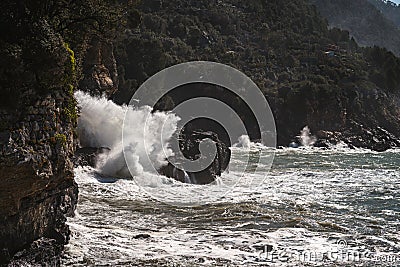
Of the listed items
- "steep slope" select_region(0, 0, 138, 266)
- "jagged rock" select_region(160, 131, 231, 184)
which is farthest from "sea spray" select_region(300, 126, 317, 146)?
"steep slope" select_region(0, 0, 138, 266)

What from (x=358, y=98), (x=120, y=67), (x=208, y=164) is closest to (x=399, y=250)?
(x=208, y=164)

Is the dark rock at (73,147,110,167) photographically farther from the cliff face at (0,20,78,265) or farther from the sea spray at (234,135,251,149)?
the sea spray at (234,135,251,149)

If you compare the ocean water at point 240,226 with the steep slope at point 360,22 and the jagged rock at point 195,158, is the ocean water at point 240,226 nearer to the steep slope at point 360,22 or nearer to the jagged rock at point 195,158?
the jagged rock at point 195,158

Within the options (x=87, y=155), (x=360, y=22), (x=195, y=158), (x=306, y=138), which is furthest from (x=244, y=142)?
(x=360, y=22)

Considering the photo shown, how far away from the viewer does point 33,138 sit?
8891 millimetres

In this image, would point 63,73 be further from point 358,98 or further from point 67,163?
point 358,98

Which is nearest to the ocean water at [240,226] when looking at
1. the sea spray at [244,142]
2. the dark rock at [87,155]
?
the dark rock at [87,155]

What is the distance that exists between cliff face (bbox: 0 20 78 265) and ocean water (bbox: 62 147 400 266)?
1.13 meters

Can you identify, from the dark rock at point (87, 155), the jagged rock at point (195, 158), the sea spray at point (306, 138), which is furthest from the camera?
the sea spray at point (306, 138)

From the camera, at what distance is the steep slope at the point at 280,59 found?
51812mm

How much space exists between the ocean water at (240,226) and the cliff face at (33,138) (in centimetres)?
113

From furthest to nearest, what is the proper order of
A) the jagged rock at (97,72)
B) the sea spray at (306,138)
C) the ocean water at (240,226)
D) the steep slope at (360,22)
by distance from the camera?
1. the steep slope at (360,22)
2. the sea spray at (306,138)
3. the jagged rock at (97,72)
4. the ocean water at (240,226)

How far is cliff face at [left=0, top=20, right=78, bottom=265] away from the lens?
845 centimetres

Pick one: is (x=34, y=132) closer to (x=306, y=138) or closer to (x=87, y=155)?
(x=87, y=155)
